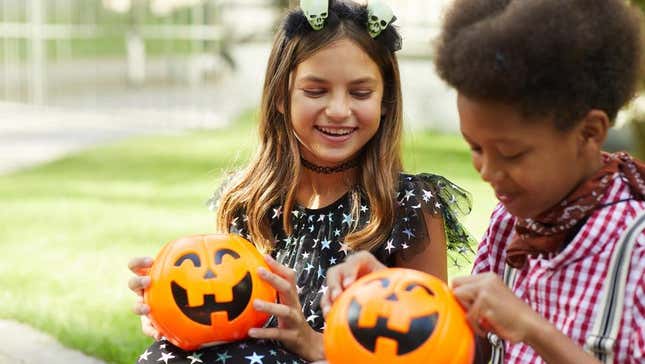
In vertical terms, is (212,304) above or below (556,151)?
below

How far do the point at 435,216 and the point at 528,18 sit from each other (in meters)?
1.45

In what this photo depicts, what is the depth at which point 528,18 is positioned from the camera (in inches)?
92.1

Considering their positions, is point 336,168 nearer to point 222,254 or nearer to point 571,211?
point 222,254

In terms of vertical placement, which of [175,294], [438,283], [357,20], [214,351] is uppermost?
[357,20]

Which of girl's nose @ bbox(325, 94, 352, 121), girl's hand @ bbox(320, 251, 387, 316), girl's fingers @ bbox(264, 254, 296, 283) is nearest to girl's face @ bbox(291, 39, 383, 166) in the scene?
girl's nose @ bbox(325, 94, 352, 121)

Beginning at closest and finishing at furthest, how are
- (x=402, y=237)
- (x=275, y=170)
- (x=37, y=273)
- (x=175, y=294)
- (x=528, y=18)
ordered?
(x=528, y=18) → (x=175, y=294) → (x=402, y=237) → (x=275, y=170) → (x=37, y=273)

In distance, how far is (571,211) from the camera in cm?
248

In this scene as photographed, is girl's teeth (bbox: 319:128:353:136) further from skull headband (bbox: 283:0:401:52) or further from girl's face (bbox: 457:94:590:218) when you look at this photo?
girl's face (bbox: 457:94:590:218)

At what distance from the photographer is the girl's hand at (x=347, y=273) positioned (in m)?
2.71

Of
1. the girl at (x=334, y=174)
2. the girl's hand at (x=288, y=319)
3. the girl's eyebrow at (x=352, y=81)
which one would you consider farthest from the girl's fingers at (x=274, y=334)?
the girl's eyebrow at (x=352, y=81)

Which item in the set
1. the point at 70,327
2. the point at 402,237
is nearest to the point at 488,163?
the point at 402,237

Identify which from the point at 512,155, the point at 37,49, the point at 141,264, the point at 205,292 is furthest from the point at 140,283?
the point at 37,49

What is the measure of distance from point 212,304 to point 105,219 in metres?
5.01

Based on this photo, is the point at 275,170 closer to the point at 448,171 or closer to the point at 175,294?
the point at 175,294
